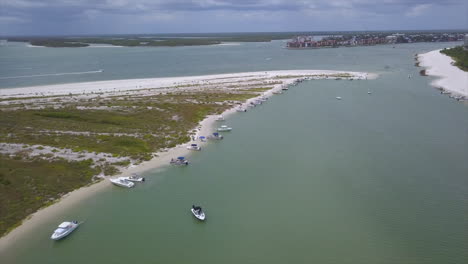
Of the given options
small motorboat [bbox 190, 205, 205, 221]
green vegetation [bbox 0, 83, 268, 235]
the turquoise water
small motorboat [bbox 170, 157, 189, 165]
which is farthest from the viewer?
small motorboat [bbox 170, 157, 189, 165]

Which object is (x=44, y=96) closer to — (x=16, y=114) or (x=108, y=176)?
(x=16, y=114)

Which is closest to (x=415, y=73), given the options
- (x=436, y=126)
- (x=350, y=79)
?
(x=350, y=79)

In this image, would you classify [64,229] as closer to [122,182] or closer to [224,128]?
[122,182]

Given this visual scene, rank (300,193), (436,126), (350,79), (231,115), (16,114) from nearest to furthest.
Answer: (300,193) → (436,126) → (16,114) → (231,115) → (350,79)

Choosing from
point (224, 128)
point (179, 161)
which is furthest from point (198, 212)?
point (224, 128)

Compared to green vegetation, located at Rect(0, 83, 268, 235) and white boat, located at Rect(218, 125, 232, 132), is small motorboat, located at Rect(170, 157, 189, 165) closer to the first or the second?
green vegetation, located at Rect(0, 83, 268, 235)

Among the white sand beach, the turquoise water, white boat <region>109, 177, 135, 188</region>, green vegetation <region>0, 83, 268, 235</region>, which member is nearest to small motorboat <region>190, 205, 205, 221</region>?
the turquoise water
